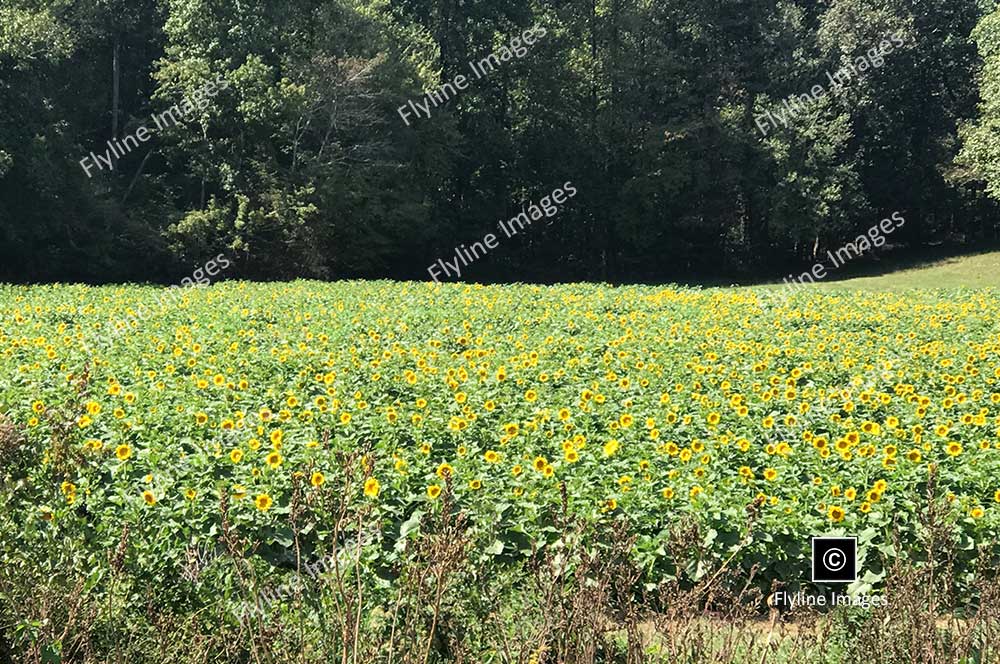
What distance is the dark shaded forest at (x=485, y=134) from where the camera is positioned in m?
29.4

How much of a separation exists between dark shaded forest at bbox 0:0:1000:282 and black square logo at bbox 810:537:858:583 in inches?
1053

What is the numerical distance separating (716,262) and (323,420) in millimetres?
35333

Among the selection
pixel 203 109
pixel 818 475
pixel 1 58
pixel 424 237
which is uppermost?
pixel 1 58

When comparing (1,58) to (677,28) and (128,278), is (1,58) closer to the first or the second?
(128,278)

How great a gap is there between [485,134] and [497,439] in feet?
109

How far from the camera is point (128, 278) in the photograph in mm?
29297

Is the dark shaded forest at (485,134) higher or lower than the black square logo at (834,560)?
higher

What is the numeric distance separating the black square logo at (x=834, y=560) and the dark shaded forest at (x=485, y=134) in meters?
26.7

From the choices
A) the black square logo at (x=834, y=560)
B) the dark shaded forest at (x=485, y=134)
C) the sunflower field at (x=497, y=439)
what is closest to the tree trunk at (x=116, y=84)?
the dark shaded forest at (x=485, y=134)

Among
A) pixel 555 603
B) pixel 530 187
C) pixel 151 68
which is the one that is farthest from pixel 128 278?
pixel 555 603

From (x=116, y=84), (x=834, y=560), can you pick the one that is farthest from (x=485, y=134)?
(x=834, y=560)

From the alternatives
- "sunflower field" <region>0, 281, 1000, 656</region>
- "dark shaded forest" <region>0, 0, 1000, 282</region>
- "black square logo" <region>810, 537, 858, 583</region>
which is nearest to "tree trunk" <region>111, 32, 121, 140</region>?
"dark shaded forest" <region>0, 0, 1000, 282</region>

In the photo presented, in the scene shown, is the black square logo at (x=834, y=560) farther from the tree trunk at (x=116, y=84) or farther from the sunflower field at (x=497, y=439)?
the tree trunk at (x=116, y=84)

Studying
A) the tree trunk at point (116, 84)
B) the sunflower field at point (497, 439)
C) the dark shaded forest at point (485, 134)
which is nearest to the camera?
the sunflower field at point (497, 439)
